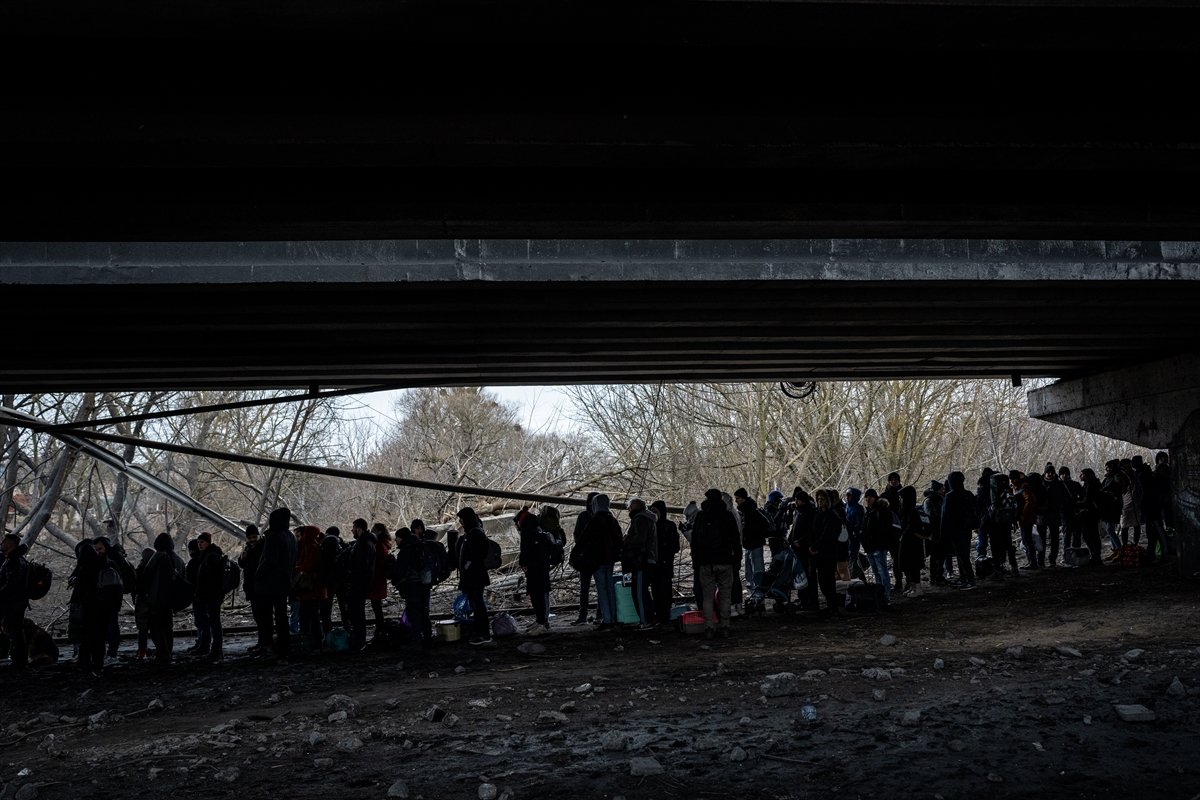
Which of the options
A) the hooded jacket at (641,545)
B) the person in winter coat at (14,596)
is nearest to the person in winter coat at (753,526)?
the hooded jacket at (641,545)

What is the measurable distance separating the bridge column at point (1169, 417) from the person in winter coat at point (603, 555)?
8226mm

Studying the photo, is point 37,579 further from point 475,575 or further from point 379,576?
point 475,575

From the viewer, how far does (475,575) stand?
12.7 meters

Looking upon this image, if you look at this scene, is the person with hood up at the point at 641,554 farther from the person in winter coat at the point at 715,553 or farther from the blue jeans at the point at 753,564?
the blue jeans at the point at 753,564

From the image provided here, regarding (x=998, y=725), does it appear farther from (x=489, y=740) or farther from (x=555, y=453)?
(x=555, y=453)

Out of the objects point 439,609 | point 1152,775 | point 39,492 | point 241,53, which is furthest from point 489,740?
point 39,492

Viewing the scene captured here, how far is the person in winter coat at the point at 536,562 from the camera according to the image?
44.7 ft

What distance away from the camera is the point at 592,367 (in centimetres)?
1369

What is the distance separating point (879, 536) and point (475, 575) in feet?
19.6

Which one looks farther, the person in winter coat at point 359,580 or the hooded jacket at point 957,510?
the hooded jacket at point 957,510

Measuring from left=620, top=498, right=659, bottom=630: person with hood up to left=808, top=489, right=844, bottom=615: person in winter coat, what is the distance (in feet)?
7.18

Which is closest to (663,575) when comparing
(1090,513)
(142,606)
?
(142,606)

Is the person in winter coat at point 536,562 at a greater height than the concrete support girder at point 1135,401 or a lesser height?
lesser

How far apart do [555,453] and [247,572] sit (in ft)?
45.9
